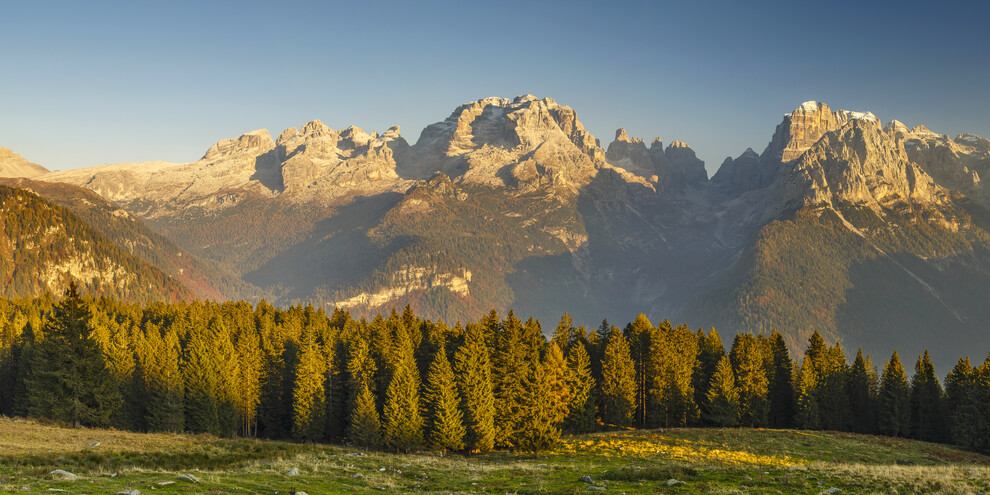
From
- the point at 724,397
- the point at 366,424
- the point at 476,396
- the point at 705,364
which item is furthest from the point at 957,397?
the point at 366,424

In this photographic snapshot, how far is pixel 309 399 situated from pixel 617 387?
1770 inches

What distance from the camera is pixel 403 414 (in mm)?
73125

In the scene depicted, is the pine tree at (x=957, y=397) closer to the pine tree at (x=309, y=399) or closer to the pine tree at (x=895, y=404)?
the pine tree at (x=895, y=404)

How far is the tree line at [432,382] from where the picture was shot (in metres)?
73.2

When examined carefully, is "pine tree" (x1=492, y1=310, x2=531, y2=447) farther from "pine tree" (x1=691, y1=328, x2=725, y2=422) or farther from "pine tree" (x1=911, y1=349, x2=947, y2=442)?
"pine tree" (x1=911, y1=349, x2=947, y2=442)

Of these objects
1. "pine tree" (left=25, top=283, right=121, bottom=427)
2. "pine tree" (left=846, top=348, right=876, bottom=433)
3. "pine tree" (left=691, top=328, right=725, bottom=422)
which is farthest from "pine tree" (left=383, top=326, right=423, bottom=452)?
"pine tree" (left=846, top=348, right=876, bottom=433)

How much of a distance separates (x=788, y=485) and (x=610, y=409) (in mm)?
66451

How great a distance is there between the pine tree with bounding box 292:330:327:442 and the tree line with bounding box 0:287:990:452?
0.19m

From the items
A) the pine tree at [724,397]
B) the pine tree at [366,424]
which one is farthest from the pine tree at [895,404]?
the pine tree at [366,424]

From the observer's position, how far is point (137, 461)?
42.4 m

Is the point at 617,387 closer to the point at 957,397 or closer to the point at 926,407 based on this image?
the point at 926,407

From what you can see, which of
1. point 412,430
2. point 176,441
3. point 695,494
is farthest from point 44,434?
point 695,494

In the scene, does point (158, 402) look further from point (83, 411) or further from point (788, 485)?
point (788, 485)

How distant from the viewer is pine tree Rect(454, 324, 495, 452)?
7238cm
